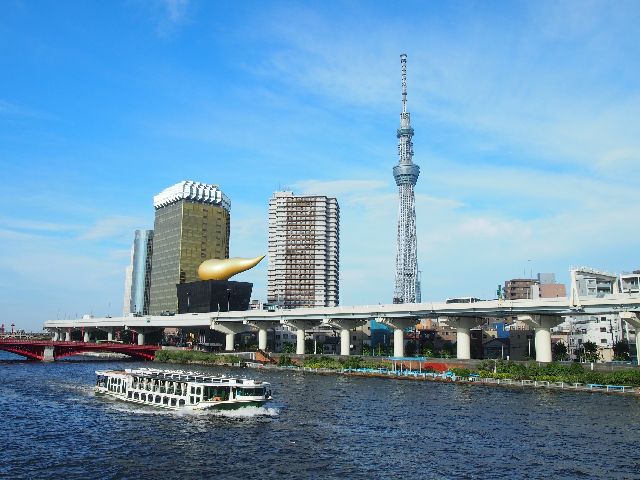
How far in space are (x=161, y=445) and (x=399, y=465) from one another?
61.8 feet

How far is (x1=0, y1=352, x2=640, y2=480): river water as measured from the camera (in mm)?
40281

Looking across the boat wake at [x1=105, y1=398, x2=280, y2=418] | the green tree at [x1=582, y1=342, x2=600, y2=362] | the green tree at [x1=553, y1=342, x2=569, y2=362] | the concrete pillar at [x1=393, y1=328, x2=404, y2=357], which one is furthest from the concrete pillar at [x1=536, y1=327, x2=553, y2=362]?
the boat wake at [x1=105, y1=398, x2=280, y2=418]

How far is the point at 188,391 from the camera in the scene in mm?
62812

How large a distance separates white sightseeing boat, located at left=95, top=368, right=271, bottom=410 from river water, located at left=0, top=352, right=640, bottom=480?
50.1 inches

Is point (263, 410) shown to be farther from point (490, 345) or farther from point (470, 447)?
point (490, 345)

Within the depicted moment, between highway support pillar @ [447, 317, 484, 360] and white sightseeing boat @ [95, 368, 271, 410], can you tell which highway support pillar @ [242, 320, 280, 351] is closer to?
highway support pillar @ [447, 317, 484, 360]

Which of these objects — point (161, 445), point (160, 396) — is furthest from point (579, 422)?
point (160, 396)

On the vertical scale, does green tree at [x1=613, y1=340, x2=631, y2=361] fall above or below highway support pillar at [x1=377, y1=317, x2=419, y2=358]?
below

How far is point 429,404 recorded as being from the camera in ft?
227

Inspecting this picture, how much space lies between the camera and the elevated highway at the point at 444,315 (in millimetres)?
99188

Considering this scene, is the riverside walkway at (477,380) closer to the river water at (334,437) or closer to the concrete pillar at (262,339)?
the river water at (334,437)

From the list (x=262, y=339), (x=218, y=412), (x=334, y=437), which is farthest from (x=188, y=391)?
(x=262, y=339)

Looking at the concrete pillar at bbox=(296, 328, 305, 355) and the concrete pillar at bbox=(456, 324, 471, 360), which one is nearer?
the concrete pillar at bbox=(456, 324, 471, 360)

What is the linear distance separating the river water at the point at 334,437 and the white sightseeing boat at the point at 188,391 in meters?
1.27
